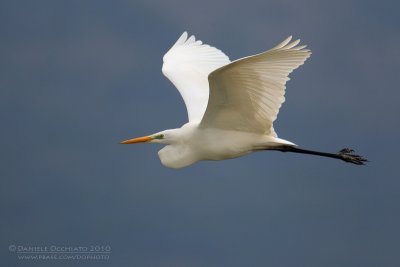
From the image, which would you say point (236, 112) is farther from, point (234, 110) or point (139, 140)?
point (139, 140)

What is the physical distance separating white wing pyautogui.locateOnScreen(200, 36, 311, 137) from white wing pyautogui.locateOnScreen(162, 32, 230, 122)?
1.16 m

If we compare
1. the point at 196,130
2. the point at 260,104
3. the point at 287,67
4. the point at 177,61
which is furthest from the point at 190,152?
the point at 177,61

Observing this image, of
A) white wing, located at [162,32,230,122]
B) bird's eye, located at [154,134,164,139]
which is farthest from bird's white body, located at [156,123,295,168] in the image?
white wing, located at [162,32,230,122]

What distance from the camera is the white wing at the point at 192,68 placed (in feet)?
36.4

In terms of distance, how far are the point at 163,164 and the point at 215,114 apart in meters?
1.10

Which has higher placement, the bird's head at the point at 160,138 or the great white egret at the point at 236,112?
the bird's head at the point at 160,138

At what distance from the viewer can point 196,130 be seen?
9680mm

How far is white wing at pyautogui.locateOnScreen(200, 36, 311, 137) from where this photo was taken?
331 inches

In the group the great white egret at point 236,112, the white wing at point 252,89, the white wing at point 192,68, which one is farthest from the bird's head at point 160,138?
the white wing at point 192,68

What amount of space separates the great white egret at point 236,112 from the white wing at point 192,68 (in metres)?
0.02

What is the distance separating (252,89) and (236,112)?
1.80ft

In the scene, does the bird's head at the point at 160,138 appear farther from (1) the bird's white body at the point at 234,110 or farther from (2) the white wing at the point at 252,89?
(2) the white wing at the point at 252,89

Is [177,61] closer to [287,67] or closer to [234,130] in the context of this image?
[234,130]

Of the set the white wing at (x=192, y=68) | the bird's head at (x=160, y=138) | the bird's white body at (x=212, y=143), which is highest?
the white wing at (x=192, y=68)
